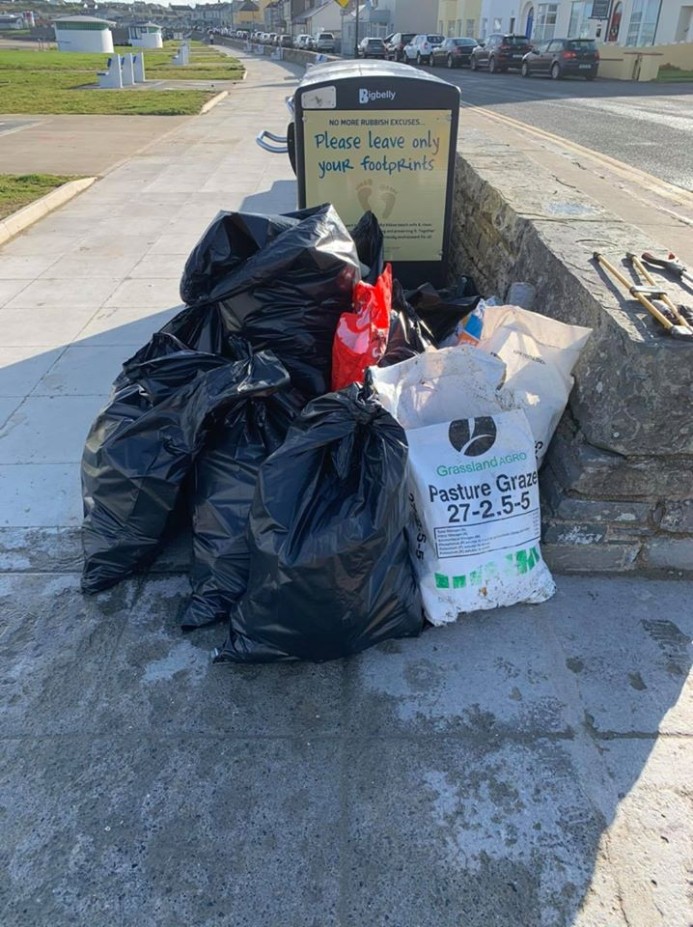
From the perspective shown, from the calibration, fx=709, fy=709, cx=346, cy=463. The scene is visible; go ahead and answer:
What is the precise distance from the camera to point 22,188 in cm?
804

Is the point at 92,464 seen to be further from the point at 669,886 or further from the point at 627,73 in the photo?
the point at 627,73

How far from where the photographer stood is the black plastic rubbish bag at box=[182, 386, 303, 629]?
2297mm

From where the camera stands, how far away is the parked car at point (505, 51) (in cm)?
2861

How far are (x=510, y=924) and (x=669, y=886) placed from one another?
390 mm

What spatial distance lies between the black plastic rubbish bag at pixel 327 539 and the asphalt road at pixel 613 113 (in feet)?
25.6

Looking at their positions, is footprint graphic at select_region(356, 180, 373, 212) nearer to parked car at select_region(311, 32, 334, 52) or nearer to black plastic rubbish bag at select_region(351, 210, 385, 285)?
black plastic rubbish bag at select_region(351, 210, 385, 285)

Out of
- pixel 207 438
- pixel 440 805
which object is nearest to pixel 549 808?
pixel 440 805

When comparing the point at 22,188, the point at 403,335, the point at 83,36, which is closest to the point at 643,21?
the point at 22,188

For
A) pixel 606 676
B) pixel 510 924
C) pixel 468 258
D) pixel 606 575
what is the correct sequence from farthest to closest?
pixel 468 258, pixel 606 575, pixel 606 676, pixel 510 924

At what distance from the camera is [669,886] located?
162 centimetres

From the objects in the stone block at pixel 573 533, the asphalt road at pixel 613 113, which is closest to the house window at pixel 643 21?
the asphalt road at pixel 613 113

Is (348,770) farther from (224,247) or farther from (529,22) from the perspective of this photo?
(529,22)

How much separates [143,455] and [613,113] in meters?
16.2

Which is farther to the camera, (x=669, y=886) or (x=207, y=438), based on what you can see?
(x=207, y=438)
